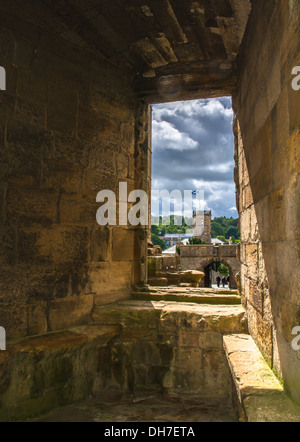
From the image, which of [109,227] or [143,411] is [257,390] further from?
[109,227]

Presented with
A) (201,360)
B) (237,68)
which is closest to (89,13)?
(237,68)

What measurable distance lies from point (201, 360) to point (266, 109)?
214cm

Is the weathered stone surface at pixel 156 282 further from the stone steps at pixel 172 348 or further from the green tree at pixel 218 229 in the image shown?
the green tree at pixel 218 229

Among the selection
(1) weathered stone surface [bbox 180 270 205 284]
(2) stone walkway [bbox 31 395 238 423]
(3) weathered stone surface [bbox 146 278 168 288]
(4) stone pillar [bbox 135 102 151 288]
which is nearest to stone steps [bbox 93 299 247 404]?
(2) stone walkway [bbox 31 395 238 423]

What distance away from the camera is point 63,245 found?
9.17 ft

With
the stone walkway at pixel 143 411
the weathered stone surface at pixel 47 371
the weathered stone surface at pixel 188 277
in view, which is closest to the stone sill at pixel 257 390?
the stone walkway at pixel 143 411

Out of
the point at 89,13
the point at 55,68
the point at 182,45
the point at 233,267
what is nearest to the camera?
the point at 89,13

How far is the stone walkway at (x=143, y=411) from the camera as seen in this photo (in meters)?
2.38

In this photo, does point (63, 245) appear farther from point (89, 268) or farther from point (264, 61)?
point (264, 61)

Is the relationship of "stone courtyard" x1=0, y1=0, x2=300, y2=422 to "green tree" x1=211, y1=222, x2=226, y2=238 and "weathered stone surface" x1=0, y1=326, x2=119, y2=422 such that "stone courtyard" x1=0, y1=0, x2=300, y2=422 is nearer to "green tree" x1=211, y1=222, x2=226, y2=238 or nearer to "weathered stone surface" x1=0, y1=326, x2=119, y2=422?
"weathered stone surface" x1=0, y1=326, x2=119, y2=422

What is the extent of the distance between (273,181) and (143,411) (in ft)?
6.81

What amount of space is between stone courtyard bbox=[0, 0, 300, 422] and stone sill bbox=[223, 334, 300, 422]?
22 mm

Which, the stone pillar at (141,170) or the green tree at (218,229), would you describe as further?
the green tree at (218,229)

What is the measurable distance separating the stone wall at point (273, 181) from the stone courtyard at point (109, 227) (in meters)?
0.03
